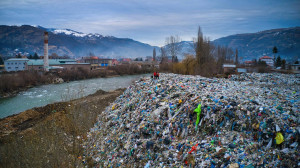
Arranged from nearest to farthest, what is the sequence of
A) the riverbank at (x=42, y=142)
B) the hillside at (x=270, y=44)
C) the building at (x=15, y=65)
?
the riverbank at (x=42, y=142)
the building at (x=15, y=65)
the hillside at (x=270, y=44)

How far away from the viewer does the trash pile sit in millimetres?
3344

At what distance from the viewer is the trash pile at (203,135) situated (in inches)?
132

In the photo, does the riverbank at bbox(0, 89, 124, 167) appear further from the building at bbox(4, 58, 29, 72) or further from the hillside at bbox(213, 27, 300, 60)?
the hillside at bbox(213, 27, 300, 60)

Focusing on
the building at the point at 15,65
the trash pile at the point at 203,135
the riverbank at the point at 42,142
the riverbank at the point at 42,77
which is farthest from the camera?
the building at the point at 15,65

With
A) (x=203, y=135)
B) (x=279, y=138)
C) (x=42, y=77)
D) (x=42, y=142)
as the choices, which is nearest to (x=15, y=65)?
(x=42, y=77)

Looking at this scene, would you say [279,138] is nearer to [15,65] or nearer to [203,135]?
[203,135]

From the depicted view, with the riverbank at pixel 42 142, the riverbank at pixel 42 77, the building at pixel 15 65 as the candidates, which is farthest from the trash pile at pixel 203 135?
the building at pixel 15 65

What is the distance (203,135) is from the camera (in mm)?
4172

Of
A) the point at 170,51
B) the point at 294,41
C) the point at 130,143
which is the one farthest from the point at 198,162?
the point at 294,41

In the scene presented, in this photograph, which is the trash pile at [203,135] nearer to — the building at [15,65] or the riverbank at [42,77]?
the riverbank at [42,77]

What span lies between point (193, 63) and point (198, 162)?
16.5 m

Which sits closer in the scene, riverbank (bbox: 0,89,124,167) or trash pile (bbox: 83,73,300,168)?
trash pile (bbox: 83,73,300,168)

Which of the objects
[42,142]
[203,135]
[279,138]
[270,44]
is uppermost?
[270,44]

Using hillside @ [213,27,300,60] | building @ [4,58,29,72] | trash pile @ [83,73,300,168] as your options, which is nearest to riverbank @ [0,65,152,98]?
building @ [4,58,29,72]
